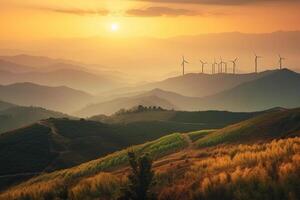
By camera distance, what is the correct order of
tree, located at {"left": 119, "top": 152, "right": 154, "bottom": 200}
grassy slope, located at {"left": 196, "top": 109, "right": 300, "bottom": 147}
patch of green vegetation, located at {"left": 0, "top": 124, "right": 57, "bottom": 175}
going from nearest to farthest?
tree, located at {"left": 119, "top": 152, "right": 154, "bottom": 200}, grassy slope, located at {"left": 196, "top": 109, "right": 300, "bottom": 147}, patch of green vegetation, located at {"left": 0, "top": 124, "right": 57, "bottom": 175}

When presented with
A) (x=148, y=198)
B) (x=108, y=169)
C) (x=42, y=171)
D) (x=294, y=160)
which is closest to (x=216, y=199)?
(x=148, y=198)

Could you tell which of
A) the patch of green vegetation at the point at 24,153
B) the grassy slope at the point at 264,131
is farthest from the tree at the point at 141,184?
the patch of green vegetation at the point at 24,153

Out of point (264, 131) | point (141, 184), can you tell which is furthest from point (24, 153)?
point (141, 184)

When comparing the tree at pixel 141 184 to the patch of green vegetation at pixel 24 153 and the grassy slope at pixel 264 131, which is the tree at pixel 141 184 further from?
the patch of green vegetation at pixel 24 153

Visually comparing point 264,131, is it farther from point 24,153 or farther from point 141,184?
point 24,153

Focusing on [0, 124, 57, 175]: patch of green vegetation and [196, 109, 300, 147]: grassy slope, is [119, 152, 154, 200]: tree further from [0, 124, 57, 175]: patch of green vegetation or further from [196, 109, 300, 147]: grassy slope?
[0, 124, 57, 175]: patch of green vegetation

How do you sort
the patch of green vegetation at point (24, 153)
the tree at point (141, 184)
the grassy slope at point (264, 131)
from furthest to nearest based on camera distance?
1. the patch of green vegetation at point (24, 153)
2. the grassy slope at point (264, 131)
3. the tree at point (141, 184)

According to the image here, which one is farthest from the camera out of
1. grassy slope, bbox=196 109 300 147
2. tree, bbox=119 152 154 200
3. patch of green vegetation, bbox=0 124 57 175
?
patch of green vegetation, bbox=0 124 57 175

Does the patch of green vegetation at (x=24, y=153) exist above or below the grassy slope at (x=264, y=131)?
below

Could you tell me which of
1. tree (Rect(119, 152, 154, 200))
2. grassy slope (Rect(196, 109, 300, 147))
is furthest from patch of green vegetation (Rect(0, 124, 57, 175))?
Result: tree (Rect(119, 152, 154, 200))

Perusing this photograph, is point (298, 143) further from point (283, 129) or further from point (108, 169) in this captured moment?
point (108, 169)

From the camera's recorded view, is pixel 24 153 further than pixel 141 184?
Yes

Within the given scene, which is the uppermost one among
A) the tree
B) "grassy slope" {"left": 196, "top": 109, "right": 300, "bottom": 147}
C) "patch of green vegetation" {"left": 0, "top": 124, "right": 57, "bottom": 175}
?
"grassy slope" {"left": 196, "top": 109, "right": 300, "bottom": 147}
